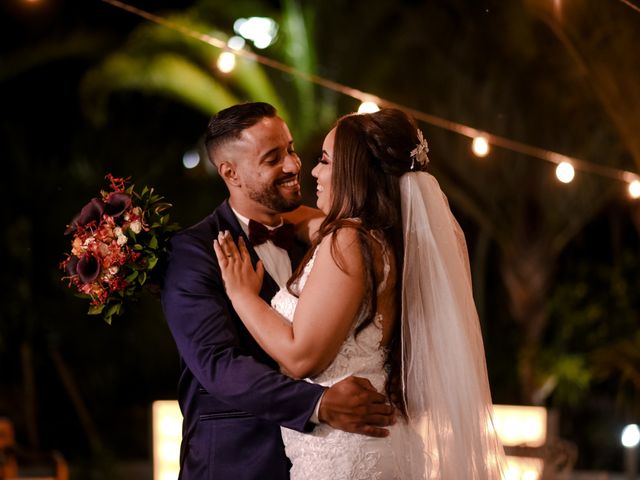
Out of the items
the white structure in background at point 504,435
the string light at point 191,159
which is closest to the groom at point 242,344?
the white structure in background at point 504,435

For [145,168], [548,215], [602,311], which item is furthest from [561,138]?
[145,168]

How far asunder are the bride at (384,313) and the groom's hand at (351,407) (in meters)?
0.08

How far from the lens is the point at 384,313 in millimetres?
3447

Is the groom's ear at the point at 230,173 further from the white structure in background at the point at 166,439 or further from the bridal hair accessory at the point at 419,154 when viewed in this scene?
the white structure in background at the point at 166,439

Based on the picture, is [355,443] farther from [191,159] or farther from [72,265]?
[191,159]

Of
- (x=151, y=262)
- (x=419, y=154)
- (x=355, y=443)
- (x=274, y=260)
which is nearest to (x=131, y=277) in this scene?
(x=151, y=262)

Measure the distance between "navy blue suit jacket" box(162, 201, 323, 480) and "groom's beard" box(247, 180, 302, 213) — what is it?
215 millimetres

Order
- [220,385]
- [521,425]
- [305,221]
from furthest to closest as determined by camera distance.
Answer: [521,425] → [305,221] → [220,385]

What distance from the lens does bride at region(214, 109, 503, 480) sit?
10.8 feet

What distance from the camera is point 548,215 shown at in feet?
36.2

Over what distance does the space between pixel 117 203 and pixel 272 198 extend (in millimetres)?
536

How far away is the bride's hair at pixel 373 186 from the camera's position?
11.0 feet

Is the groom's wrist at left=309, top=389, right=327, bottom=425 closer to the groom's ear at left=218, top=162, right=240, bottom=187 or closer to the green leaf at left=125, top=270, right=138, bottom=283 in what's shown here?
the green leaf at left=125, top=270, right=138, bottom=283

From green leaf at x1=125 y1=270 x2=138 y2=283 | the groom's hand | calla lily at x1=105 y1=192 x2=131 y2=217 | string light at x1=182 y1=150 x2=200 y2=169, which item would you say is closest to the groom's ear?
calla lily at x1=105 y1=192 x2=131 y2=217
